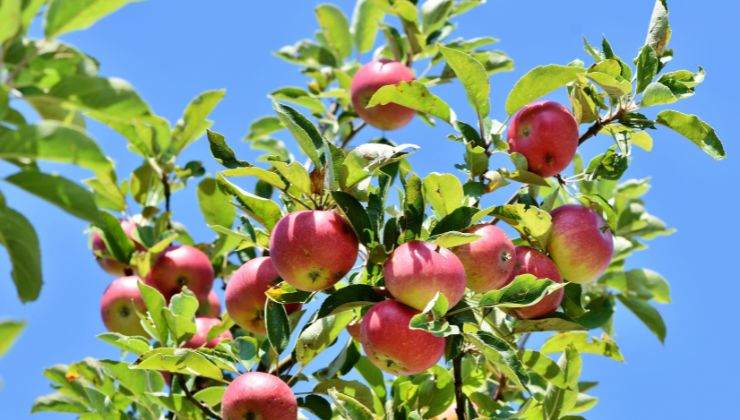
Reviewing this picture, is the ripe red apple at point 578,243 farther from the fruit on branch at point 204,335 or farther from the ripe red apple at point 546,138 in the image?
the fruit on branch at point 204,335

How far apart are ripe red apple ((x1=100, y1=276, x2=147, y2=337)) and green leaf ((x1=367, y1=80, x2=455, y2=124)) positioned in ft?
3.83

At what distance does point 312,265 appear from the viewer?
7.75ft

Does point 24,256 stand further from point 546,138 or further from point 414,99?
point 546,138

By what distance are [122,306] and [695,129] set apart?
6.37 ft

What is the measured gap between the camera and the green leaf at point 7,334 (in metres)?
1.17

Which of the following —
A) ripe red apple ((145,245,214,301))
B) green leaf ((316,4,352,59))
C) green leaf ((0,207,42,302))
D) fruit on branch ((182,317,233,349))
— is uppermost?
green leaf ((316,4,352,59))

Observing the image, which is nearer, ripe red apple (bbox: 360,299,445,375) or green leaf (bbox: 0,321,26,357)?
green leaf (bbox: 0,321,26,357)

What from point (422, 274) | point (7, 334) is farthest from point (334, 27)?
point (7, 334)

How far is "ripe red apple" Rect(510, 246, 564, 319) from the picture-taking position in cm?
263

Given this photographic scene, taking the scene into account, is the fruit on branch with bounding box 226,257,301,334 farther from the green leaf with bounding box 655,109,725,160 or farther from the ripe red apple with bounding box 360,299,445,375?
the green leaf with bounding box 655,109,725,160

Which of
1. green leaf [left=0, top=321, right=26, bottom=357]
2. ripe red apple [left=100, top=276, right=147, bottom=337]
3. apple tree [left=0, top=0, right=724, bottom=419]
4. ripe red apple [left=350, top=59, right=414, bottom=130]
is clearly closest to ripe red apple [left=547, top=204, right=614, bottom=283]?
apple tree [left=0, top=0, right=724, bottom=419]

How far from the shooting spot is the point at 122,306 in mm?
3340

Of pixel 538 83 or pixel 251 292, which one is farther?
pixel 251 292

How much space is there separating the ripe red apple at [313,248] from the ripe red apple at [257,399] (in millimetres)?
298
